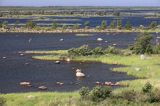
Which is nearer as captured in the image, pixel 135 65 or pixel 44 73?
pixel 44 73

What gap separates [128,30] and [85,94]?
4614 inches

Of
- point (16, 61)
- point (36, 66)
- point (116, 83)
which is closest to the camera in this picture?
point (116, 83)

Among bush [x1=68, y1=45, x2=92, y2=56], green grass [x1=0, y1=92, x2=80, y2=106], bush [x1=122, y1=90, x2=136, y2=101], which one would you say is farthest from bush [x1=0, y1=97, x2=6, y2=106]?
bush [x1=68, y1=45, x2=92, y2=56]

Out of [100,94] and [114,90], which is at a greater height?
[100,94]

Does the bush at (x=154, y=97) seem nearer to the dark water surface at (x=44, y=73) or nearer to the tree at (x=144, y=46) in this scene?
the dark water surface at (x=44, y=73)

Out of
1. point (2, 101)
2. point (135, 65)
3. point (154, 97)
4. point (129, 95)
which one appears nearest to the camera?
point (2, 101)

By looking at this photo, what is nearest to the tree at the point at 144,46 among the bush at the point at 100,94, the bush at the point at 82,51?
the bush at the point at 82,51

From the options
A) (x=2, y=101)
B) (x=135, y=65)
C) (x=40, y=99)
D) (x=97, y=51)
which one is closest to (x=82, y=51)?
(x=97, y=51)

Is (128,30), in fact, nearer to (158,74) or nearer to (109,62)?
(109,62)

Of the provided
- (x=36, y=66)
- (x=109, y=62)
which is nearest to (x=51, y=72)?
(x=36, y=66)

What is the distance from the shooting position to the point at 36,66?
7781 centimetres

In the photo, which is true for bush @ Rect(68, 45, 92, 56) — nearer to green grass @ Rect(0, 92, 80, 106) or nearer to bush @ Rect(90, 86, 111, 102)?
green grass @ Rect(0, 92, 80, 106)

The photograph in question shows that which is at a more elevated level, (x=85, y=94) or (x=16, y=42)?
(x=85, y=94)

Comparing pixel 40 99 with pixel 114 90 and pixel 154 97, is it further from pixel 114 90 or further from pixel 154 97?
pixel 154 97
